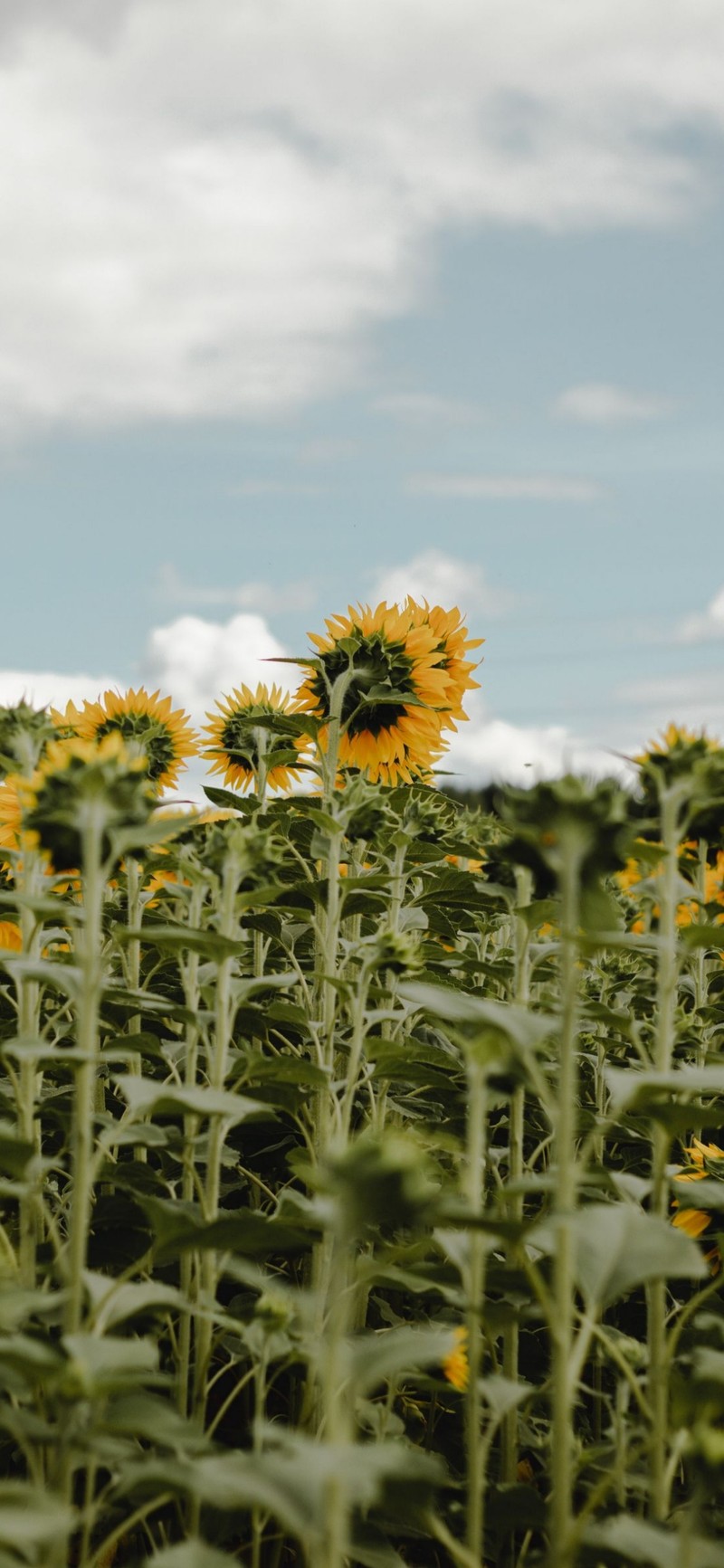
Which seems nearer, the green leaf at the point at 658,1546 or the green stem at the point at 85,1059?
the green leaf at the point at 658,1546

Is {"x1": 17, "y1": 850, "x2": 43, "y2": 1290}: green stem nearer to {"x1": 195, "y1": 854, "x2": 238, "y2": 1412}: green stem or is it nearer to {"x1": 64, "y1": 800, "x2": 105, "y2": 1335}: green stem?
{"x1": 64, "y1": 800, "x2": 105, "y2": 1335}: green stem

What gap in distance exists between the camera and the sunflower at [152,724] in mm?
3842

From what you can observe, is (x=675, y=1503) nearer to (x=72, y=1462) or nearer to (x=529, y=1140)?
(x=72, y=1462)

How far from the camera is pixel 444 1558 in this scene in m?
2.55

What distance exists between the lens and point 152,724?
3.81 meters

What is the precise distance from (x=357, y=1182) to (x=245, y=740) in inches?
109

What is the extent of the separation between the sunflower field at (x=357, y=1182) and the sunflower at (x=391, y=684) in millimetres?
11

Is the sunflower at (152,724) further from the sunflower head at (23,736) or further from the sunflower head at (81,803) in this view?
the sunflower head at (81,803)

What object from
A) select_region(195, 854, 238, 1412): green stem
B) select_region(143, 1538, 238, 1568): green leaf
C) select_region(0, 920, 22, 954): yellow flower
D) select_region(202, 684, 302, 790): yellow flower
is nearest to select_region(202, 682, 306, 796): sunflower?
select_region(202, 684, 302, 790): yellow flower

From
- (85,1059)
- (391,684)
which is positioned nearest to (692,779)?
(85,1059)

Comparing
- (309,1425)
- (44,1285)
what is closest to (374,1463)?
(44,1285)

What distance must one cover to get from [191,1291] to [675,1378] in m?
0.79

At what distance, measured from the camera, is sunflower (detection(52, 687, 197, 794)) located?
384 cm

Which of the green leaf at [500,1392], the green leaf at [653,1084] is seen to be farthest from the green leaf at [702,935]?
the green leaf at [500,1392]
